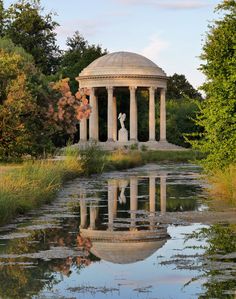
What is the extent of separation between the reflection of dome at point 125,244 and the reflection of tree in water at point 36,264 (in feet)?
0.82

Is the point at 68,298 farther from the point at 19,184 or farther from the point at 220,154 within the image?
the point at 220,154

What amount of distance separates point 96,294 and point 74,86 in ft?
303

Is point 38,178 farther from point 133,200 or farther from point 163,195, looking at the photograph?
point 163,195

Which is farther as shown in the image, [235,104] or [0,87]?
[0,87]

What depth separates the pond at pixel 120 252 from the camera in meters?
10.8

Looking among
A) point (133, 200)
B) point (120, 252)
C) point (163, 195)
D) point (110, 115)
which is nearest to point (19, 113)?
point (163, 195)

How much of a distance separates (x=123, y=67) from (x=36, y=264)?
82557mm

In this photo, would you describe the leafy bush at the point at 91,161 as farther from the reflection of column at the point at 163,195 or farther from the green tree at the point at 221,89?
the green tree at the point at 221,89

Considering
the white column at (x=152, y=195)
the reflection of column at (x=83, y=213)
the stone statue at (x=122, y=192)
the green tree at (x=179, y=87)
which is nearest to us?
the reflection of column at (x=83, y=213)

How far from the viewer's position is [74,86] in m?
102

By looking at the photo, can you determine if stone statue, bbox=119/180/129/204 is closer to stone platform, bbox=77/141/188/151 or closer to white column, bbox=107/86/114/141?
stone platform, bbox=77/141/188/151

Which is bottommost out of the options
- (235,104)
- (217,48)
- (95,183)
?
(95,183)

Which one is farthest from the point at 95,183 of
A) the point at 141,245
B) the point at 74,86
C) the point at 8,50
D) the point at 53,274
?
the point at 74,86

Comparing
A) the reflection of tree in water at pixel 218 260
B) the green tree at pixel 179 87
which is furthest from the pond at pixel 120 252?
A: the green tree at pixel 179 87
